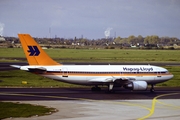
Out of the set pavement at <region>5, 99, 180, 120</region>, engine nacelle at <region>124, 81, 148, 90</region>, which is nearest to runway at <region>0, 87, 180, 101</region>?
engine nacelle at <region>124, 81, 148, 90</region>

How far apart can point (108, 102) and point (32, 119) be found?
14607mm

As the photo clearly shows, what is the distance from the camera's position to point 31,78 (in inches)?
A: 3103

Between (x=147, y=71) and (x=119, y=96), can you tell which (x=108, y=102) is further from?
(x=147, y=71)

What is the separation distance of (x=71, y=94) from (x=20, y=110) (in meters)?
15.6

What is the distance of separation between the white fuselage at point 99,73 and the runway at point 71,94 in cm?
194

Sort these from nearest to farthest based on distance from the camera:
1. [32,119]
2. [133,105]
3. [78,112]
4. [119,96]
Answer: [32,119], [78,112], [133,105], [119,96]

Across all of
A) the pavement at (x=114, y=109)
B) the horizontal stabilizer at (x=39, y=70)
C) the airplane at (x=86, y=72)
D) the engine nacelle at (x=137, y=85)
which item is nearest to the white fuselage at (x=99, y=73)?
the airplane at (x=86, y=72)

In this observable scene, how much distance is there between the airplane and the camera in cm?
5938

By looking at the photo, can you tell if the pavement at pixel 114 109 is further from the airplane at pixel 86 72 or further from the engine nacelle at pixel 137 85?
the airplane at pixel 86 72

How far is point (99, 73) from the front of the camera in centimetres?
6184

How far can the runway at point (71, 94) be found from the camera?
2096 inches

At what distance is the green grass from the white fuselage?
12976 mm

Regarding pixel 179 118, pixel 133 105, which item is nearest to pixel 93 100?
pixel 133 105

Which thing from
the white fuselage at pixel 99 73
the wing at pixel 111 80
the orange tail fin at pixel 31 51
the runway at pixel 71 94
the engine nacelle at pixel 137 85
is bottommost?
the runway at pixel 71 94
